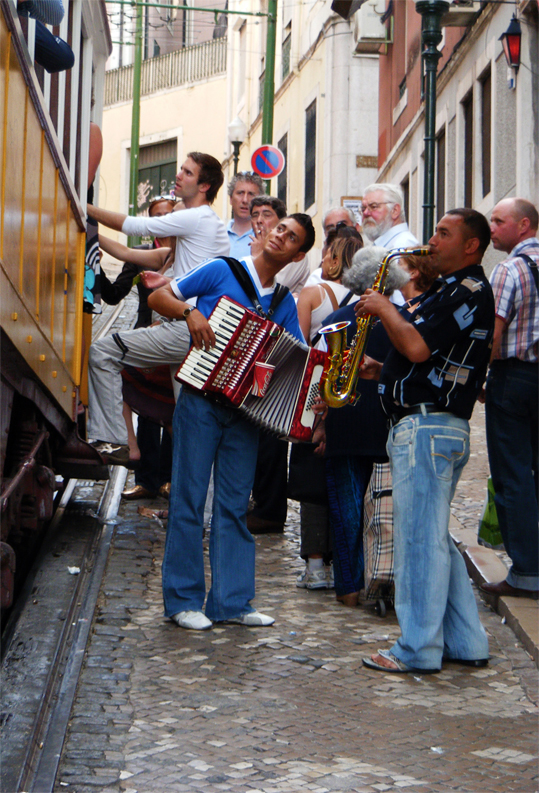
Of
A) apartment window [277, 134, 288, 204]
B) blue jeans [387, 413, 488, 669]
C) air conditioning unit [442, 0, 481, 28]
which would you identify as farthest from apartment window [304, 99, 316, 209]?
blue jeans [387, 413, 488, 669]

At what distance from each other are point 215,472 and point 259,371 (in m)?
0.53

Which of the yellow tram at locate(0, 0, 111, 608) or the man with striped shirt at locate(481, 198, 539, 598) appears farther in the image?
the man with striped shirt at locate(481, 198, 539, 598)

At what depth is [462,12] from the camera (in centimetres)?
1492

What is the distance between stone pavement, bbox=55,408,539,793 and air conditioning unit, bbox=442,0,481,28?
10.7 m

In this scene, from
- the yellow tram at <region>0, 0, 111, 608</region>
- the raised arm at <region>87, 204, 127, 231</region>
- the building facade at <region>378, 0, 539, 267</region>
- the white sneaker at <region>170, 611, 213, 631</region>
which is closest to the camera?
the yellow tram at <region>0, 0, 111, 608</region>

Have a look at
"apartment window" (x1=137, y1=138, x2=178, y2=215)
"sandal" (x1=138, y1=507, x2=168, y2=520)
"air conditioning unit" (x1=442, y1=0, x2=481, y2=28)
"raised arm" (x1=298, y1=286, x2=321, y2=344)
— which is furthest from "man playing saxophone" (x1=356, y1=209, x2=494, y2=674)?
"apartment window" (x1=137, y1=138, x2=178, y2=215)

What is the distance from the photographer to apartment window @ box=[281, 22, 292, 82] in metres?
29.6

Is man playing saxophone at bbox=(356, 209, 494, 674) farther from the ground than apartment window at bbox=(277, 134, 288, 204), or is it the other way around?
apartment window at bbox=(277, 134, 288, 204)

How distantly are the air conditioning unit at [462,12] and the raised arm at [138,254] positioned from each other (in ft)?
29.0

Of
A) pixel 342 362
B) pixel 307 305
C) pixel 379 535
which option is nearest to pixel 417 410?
pixel 342 362

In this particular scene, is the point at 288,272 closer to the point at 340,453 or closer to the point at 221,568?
the point at 340,453

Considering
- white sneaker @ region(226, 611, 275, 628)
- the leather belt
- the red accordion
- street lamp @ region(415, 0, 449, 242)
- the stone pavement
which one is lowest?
the stone pavement

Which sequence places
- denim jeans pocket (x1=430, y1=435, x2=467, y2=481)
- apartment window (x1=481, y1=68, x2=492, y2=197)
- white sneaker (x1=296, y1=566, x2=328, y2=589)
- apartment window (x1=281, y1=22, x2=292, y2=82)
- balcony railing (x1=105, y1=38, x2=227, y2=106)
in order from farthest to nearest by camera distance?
balcony railing (x1=105, y1=38, x2=227, y2=106) < apartment window (x1=281, y1=22, x2=292, y2=82) < apartment window (x1=481, y1=68, x2=492, y2=197) < white sneaker (x1=296, y1=566, x2=328, y2=589) < denim jeans pocket (x1=430, y1=435, x2=467, y2=481)

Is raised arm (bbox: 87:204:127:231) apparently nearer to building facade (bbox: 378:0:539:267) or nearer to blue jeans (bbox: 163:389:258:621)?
blue jeans (bbox: 163:389:258:621)
